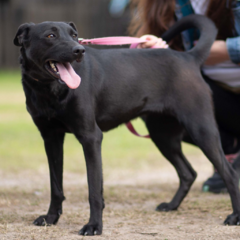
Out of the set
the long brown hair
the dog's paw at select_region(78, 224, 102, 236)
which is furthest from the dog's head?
the long brown hair

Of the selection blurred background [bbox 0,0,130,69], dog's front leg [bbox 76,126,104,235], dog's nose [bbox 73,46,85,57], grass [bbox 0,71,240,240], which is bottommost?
blurred background [bbox 0,0,130,69]

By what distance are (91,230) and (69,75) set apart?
91 cm

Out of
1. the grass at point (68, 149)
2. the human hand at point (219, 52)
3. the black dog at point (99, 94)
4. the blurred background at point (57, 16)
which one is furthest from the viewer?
the blurred background at point (57, 16)

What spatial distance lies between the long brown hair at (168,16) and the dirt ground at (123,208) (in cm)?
137

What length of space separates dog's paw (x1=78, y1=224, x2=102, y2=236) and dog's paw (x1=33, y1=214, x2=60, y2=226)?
1.04 feet

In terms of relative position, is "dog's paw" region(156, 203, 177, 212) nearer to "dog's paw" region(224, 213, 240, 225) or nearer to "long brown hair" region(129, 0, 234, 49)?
"dog's paw" region(224, 213, 240, 225)

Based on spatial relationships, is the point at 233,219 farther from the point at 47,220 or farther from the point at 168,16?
the point at 168,16

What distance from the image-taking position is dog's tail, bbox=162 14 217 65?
10.4ft

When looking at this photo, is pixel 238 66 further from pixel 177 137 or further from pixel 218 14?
pixel 177 137

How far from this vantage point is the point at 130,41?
3.15 metres

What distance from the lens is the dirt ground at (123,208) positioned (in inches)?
102

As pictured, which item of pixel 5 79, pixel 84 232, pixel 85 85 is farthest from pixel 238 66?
pixel 5 79

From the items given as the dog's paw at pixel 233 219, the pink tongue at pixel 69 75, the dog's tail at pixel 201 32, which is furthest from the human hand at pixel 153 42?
the dog's paw at pixel 233 219

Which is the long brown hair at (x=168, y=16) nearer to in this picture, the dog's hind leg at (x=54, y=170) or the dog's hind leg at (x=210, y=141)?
the dog's hind leg at (x=210, y=141)
